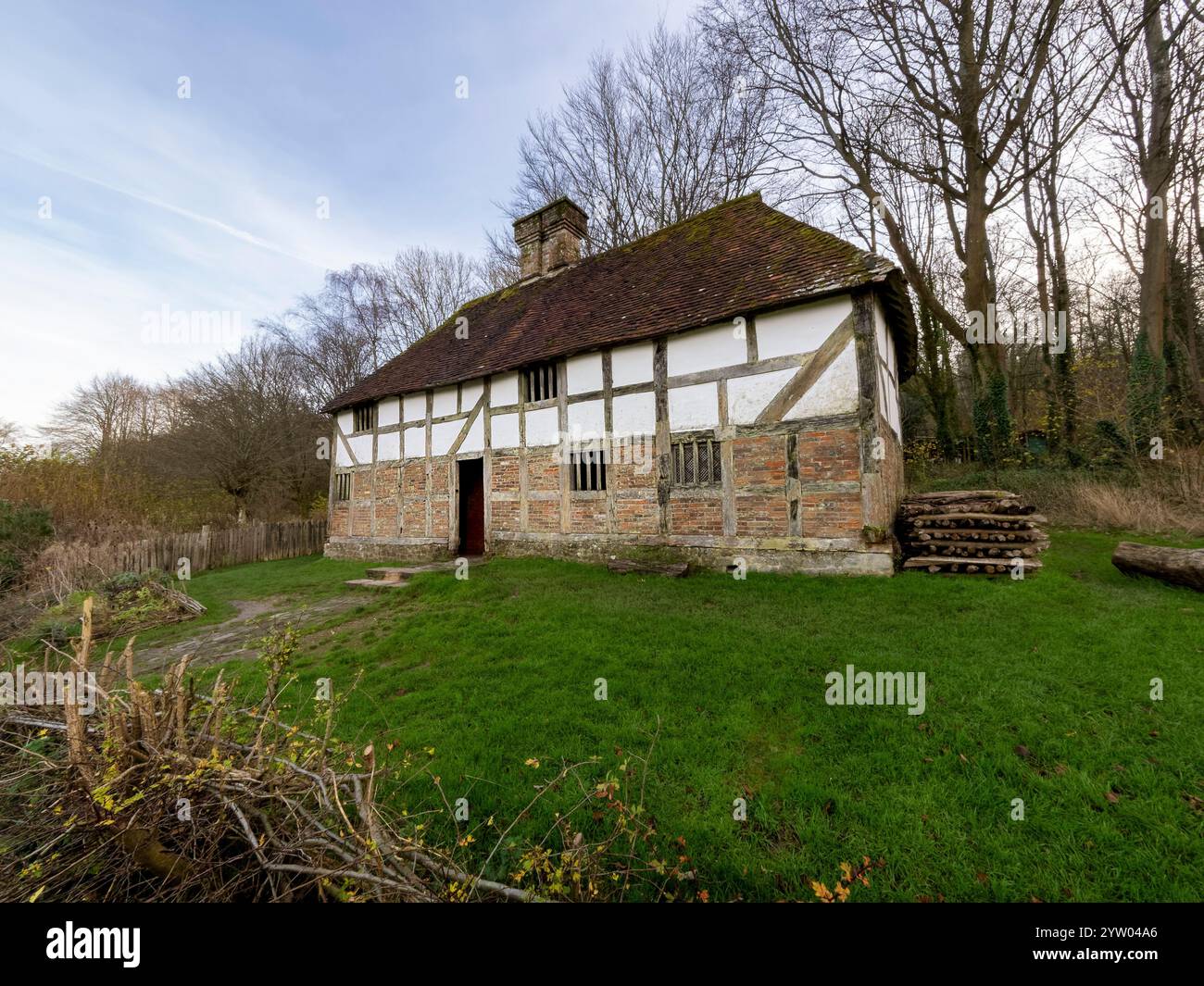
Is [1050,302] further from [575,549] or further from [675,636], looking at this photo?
[675,636]

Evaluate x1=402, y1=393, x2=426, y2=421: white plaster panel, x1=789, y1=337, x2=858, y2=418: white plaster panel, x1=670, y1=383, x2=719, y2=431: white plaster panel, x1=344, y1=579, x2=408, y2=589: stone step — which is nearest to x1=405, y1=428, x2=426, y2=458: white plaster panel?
x1=402, y1=393, x2=426, y2=421: white plaster panel

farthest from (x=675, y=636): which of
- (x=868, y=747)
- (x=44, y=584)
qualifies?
(x=44, y=584)

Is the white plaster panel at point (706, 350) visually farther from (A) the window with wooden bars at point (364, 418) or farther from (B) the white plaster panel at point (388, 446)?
(A) the window with wooden bars at point (364, 418)

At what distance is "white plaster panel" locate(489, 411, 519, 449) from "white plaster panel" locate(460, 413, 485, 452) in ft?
0.88

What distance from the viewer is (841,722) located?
150 inches

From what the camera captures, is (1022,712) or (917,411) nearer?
(1022,712)

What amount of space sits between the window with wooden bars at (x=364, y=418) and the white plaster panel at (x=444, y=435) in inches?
109


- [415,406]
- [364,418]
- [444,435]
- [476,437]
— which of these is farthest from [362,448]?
[476,437]

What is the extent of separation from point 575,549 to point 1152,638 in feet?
26.5

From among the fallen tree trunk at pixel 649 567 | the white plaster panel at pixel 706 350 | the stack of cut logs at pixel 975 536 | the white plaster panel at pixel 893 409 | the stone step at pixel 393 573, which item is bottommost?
the stone step at pixel 393 573

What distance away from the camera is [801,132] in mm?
13500

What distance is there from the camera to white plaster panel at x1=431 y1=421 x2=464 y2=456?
1247 cm

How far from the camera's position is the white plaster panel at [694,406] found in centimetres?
884

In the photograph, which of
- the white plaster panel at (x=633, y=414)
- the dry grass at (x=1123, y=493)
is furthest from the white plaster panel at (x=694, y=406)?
the dry grass at (x=1123, y=493)
